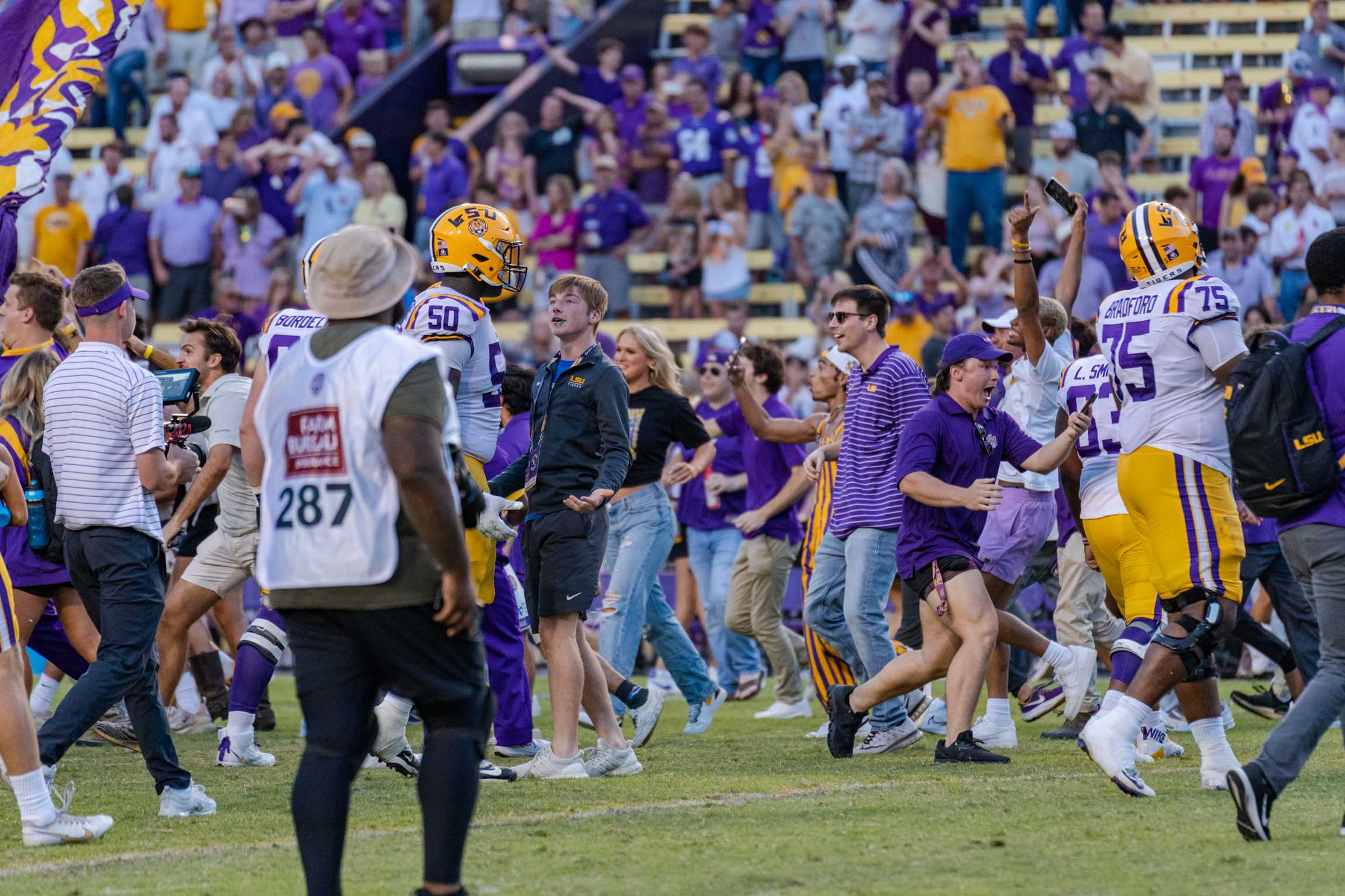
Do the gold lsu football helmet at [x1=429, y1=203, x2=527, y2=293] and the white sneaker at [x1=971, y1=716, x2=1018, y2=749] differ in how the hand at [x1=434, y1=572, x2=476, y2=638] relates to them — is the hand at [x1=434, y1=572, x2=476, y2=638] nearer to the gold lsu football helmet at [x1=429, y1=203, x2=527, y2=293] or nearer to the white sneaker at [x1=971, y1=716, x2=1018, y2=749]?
the gold lsu football helmet at [x1=429, y1=203, x2=527, y2=293]

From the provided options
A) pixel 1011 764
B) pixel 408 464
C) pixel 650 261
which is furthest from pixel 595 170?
pixel 408 464

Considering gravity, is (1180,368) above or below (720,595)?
above

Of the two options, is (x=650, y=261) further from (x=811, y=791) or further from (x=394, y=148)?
(x=811, y=791)

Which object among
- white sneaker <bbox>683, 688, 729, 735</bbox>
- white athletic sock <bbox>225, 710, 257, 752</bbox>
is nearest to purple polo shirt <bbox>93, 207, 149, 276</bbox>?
white sneaker <bbox>683, 688, 729, 735</bbox>

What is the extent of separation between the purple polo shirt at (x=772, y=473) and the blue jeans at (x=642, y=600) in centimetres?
159

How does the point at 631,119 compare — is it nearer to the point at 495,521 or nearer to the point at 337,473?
the point at 495,521

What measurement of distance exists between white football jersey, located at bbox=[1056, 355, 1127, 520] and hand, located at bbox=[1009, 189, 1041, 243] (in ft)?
2.73

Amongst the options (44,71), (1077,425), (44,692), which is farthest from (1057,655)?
(44,71)

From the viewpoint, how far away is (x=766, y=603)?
11750 mm

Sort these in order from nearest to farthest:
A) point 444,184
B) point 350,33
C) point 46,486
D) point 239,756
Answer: point 46,486, point 239,756, point 444,184, point 350,33

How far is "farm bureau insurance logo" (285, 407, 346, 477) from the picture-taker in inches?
184

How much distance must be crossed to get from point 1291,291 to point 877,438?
9.80m

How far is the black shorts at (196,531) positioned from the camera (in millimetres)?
10016

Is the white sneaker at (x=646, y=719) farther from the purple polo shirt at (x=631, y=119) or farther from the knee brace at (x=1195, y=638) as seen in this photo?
the purple polo shirt at (x=631, y=119)
